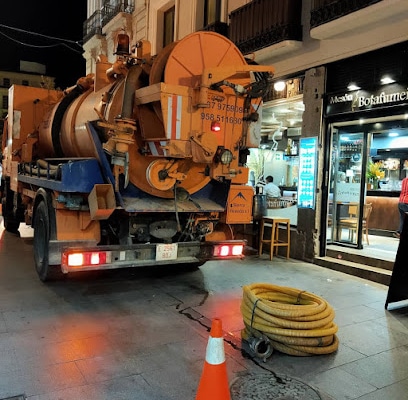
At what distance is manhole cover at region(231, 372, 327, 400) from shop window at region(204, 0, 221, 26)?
11.1 metres

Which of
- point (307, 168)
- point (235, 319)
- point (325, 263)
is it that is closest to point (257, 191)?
point (307, 168)

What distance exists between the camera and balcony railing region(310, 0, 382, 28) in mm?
7230

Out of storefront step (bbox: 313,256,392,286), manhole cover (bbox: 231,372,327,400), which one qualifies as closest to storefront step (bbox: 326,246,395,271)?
storefront step (bbox: 313,256,392,286)

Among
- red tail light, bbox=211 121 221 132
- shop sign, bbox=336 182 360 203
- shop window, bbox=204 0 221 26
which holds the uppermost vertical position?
shop window, bbox=204 0 221 26

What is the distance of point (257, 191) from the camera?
11305 millimetres

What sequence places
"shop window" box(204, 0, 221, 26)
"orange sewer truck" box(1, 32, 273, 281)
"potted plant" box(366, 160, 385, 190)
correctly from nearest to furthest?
"orange sewer truck" box(1, 32, 273, 281) → "shop window" box(204, 0, 221, 26) → "potted plant" box(366, 160, 385, 190)

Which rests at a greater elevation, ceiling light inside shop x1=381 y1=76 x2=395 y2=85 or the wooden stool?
ceiling light inside shop x1=381 y1=76 x2=395 y2=85

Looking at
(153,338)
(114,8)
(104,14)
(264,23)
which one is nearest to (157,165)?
(153,338)

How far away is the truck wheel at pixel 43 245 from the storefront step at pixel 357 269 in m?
Result: 5.02

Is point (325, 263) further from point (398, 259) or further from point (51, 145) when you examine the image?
point (51, 145)

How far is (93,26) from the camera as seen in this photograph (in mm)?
19906

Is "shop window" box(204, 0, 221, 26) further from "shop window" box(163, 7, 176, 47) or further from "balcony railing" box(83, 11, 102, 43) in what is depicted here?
"balcony railing" box(83, 11, 102, 43)

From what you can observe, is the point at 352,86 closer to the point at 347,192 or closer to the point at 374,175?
the point at 347,192

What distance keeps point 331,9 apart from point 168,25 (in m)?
8.42
